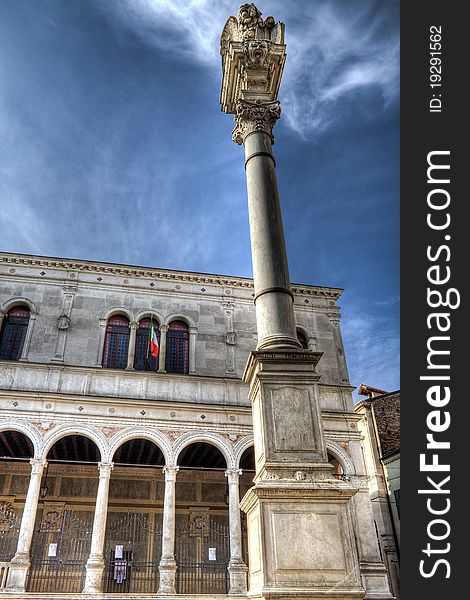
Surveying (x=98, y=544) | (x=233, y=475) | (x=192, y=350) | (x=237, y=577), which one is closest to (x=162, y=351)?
(x=192, y=350)

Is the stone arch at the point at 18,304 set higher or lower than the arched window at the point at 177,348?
higher

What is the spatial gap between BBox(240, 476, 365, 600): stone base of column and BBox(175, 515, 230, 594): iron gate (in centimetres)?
1208

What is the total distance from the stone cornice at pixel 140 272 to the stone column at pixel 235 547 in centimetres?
766

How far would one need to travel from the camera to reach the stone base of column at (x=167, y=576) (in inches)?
551

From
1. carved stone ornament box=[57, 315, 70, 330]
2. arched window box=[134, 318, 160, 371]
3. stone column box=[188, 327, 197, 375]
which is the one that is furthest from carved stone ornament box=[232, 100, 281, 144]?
carved stone ornament box=[57, 315, 70, 330]

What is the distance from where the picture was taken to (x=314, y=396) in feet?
17.9

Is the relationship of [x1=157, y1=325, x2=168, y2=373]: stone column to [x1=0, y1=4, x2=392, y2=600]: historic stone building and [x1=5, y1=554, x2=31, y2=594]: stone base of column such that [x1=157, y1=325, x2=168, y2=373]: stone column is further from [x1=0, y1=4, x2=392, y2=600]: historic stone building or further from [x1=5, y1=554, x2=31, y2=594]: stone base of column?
[x1=5, y1=554, x2=31, y2=594]: stone base of column

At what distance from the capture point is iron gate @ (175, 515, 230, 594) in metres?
15.5

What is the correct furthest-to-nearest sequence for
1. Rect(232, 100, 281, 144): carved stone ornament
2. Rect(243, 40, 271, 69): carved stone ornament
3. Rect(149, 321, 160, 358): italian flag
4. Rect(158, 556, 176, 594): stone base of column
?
Rect(149, 321, 160, 358): italian flag, Rect(158, 556, 176, 594): stone base of column, Rect(243, 40, 271, 69): carved stone ornament, Rect(232, 100, 281, 144): carved stone ornament

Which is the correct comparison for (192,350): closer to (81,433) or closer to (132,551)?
(81,433)

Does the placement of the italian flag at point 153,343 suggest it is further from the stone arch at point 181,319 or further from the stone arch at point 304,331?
the stone arch at point 304,331

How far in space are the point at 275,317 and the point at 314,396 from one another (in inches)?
44.7

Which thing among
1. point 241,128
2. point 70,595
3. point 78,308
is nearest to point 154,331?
point 78,308

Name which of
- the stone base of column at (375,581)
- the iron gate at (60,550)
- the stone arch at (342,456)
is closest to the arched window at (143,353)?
the iron gate at (60,550)
